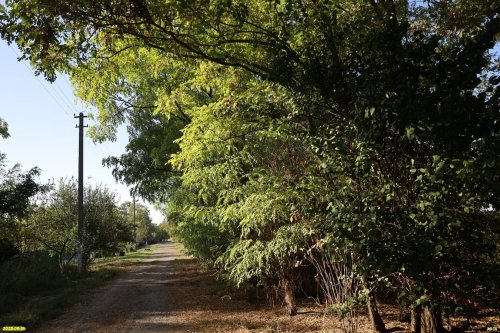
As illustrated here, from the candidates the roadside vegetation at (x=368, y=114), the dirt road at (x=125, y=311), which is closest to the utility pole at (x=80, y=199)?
the dirt road at (x=125, y=311)

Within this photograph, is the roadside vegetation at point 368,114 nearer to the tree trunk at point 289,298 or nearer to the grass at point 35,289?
the tree trunk at point 289,298

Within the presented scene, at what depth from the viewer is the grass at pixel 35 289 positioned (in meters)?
10.5

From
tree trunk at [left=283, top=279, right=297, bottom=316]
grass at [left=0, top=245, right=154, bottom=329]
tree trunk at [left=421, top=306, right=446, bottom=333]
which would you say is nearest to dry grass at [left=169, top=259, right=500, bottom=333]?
tree trunk at [left=283, top=279, right=297, bottom=316]

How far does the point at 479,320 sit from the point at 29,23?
9.16 meters

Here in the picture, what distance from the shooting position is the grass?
10546 millimetres

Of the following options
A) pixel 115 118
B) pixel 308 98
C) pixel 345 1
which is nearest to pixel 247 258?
pixel 308 98

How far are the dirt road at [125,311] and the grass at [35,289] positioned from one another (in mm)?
498

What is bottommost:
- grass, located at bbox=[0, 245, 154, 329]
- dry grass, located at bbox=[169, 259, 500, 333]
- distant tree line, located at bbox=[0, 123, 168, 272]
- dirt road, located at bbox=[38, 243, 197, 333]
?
dry grass, located at bbox=[169, 259, 500, 333]

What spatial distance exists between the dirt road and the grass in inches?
19.6

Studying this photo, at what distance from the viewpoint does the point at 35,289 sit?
1495 cm

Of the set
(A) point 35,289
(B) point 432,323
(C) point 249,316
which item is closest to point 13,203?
(A) point 35,289

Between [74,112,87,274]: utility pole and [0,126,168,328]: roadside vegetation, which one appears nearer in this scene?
[0,126,168,328]: roadside vegetation

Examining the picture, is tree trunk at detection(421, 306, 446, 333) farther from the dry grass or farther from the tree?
the tree

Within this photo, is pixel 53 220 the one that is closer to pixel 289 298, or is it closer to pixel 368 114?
pixel 289 298
